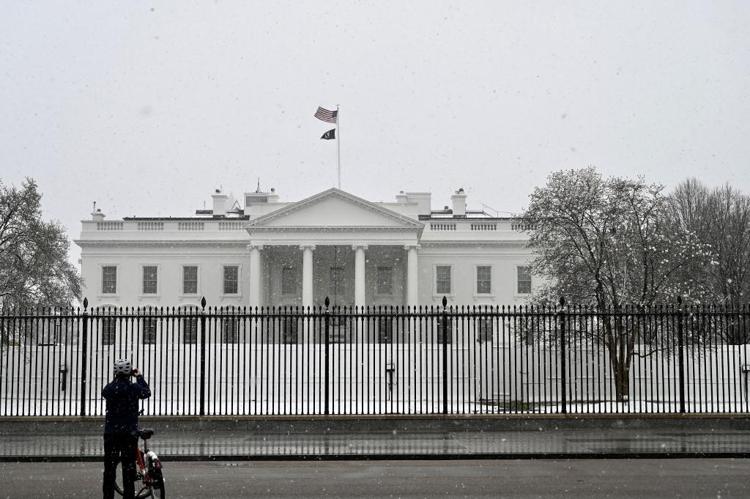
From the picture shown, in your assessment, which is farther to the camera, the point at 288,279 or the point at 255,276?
the point at 288,279

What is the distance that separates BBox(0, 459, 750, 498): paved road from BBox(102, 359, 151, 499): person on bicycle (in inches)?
47.6

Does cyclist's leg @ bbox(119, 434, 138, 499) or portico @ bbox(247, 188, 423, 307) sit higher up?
portico @ bbox(247, 188, 423, 307)

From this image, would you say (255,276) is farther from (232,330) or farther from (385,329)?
(385,329)

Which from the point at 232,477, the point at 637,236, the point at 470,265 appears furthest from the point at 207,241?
the point at 232,477

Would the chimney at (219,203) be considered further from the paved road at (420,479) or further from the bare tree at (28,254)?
the paved road at (420,479)

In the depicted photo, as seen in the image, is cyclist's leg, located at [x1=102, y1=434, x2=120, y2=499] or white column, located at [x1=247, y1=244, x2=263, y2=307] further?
white column, located at [x1=247, y1=244, x2=263, y2=307]

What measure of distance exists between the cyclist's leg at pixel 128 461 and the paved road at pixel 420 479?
1.18 m

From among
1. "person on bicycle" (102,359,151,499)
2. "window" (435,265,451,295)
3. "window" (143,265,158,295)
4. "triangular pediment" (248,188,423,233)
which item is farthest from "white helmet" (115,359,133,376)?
"window" (143,265,158,295)

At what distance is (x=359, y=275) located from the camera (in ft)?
182

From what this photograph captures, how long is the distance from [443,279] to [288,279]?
33.3 ft

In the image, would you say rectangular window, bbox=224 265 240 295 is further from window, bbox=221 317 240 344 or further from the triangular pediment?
window, bbox=221 317 240 344

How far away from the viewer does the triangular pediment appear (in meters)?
56.0

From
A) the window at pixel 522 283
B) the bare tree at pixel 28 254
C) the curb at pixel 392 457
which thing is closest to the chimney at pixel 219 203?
the window at pixel 522 283

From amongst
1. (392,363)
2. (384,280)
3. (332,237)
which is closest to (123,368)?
(392,363)
